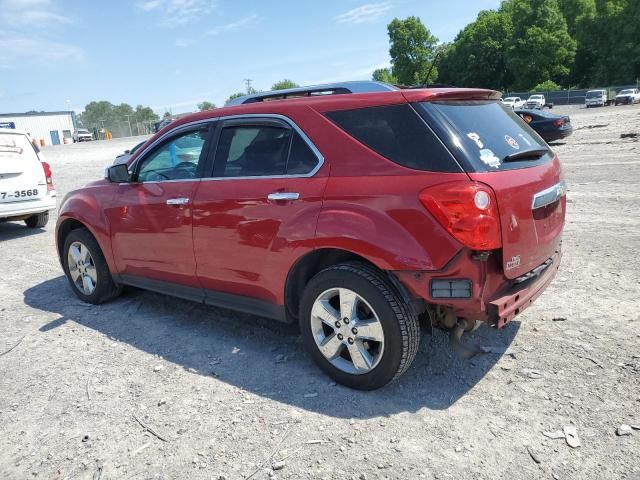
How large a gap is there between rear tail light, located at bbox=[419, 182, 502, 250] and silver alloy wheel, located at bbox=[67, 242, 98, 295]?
12.0ft

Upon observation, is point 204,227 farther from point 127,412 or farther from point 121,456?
point 121,456

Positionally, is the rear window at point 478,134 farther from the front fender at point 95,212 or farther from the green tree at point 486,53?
the green tree at point 486,53

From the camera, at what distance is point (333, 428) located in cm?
285

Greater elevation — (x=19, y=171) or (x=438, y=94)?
(x=438, y=94)

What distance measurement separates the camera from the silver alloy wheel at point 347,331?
304 cm

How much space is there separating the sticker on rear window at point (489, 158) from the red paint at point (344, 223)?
0.08 meters

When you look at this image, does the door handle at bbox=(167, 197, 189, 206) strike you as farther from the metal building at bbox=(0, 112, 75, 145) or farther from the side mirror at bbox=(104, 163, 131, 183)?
the metal building at bbox=(0, 112, 75, 145)

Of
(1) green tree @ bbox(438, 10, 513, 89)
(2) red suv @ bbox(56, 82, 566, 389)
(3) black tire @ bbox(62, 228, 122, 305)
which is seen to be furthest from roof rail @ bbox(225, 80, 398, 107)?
(1) green tree @ bbox(438, 10, 513, 89)

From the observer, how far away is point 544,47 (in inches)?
2776

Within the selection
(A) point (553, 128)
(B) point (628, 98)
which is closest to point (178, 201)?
(A) point (553, 128)

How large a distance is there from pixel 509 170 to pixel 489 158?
0.14m

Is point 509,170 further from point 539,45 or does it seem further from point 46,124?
point 46,124

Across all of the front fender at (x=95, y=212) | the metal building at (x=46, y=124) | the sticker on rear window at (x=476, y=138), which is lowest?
the front fender at (x=95, y=212)

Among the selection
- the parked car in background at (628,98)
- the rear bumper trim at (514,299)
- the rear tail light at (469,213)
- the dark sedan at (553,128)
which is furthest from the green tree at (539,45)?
the rear tail light at (469,213)
